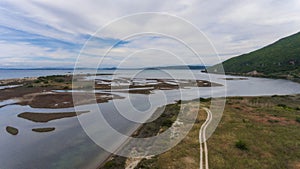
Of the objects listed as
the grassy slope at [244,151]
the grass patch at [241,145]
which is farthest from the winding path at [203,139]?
the grass patch at [241,145]

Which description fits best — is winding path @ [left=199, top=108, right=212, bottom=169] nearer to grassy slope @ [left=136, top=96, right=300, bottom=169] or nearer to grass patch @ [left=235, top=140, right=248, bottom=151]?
grassy slope @ [left=136, top=96, right=300, bottom=169]

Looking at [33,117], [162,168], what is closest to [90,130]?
[33,117]

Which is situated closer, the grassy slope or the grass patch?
the grassy slope

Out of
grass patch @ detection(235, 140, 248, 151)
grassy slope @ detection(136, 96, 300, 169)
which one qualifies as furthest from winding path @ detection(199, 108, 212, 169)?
grass patch @ detection(235, 140, 248, 151)

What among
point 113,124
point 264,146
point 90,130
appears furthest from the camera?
point 113,124

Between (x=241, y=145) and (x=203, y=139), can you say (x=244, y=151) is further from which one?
(x=203, y=139)

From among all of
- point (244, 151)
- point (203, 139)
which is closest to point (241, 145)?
point (244, 151)

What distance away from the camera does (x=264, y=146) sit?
20.0 metres

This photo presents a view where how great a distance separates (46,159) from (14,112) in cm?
2353

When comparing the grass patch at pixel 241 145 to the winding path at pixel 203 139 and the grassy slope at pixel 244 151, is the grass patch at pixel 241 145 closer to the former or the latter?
the grassy slope at pixel 244 151

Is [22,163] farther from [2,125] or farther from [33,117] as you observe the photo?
[33,117]

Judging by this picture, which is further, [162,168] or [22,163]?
[22,163]

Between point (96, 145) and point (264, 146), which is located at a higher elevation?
point (264, 146)

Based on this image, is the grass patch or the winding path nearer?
the winding path
